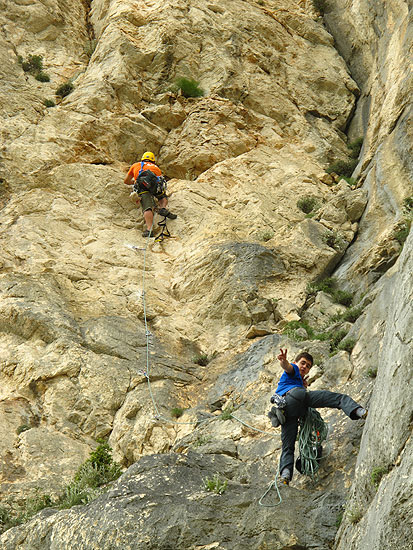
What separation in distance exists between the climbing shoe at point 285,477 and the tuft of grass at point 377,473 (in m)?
1.56

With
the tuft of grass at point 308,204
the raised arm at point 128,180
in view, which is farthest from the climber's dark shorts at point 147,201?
the tuft of grass at point 308,204

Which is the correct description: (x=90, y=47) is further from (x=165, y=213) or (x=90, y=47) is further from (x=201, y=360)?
Result: (x=201, y=360)

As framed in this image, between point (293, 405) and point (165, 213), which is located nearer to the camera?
point (293, 405)

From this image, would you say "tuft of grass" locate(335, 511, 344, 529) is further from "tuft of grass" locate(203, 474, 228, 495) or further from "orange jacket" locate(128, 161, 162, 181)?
"orange jacket" locate(128, 161, 162, 181)

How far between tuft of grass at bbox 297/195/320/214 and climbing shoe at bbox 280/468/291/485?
8.90 metres

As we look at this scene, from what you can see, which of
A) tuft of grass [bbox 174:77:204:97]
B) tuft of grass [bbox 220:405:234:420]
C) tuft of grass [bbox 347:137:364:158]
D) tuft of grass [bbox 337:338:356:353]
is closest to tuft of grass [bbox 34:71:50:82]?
tuft of grass [bbox 174:77:204:97]

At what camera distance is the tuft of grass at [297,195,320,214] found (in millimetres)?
15238

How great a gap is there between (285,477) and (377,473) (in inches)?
65.2

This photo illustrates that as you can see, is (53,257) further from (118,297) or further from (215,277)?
(215,277)

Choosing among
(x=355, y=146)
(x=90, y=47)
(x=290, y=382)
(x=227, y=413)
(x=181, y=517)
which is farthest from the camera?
(x=90, y=47)

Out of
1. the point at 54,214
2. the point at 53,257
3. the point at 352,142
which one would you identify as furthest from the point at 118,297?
the point at 352,142

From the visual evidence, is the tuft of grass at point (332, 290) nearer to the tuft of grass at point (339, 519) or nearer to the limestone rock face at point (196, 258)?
the limestone rock face at point (196, 258)

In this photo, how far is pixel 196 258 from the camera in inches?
537

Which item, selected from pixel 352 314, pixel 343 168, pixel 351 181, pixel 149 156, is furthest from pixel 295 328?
pixel 343 168
